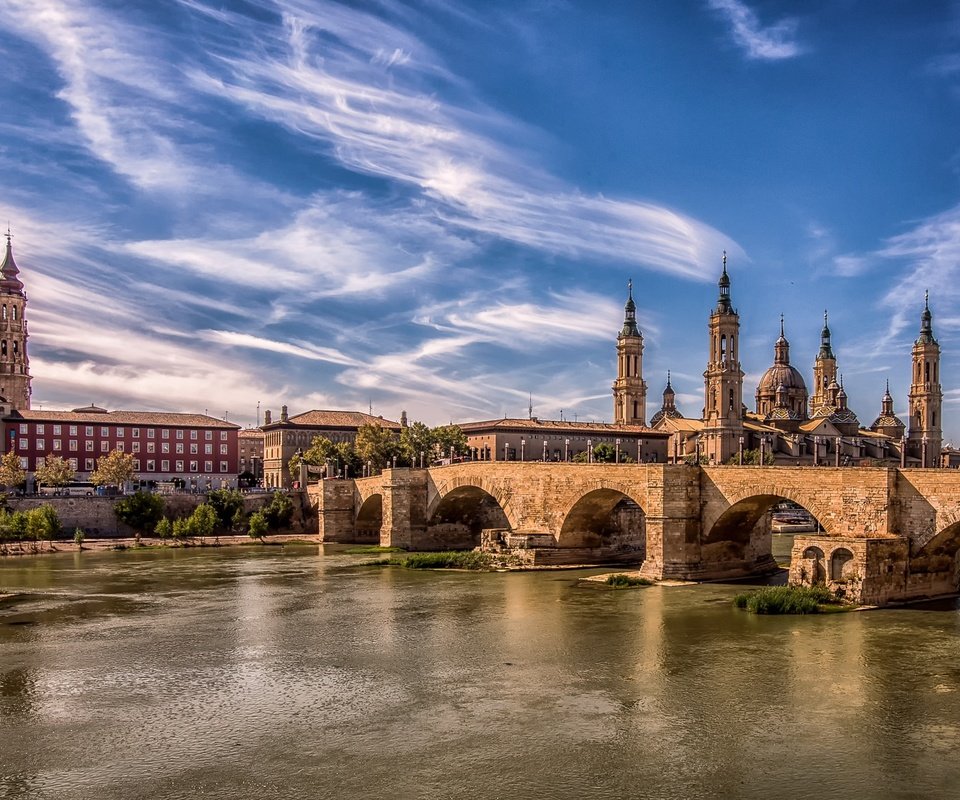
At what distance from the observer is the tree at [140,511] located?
62.1 meters

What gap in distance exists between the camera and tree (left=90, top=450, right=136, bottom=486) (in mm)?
75250

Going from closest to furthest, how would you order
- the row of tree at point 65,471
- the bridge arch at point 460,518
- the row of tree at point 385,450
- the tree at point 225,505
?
the bridge arch at point 460,518
the tree at point 225,505
the row of tree at point 65,471
the row of tree at point 385,450

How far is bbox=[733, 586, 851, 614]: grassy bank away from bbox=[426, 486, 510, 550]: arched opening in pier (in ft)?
83.8

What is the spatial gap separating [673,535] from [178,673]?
20.1 meters

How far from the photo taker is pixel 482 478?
158 feet

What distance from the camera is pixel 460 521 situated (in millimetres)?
55969

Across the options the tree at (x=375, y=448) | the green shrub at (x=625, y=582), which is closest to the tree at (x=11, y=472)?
the tree at (x=375, y=448)

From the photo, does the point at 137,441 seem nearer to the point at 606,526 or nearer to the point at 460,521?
the point at 460,521

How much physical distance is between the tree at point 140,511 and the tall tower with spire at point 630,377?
6055cm

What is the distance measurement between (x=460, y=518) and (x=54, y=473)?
120 ft

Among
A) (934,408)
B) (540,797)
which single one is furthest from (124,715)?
(934,408)

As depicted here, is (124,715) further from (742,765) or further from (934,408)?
(934,408)

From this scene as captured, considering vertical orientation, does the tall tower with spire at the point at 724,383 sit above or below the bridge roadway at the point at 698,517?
above

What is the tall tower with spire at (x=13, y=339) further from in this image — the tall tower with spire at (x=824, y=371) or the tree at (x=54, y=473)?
the tall tower with spire at (x=824, y=371)
